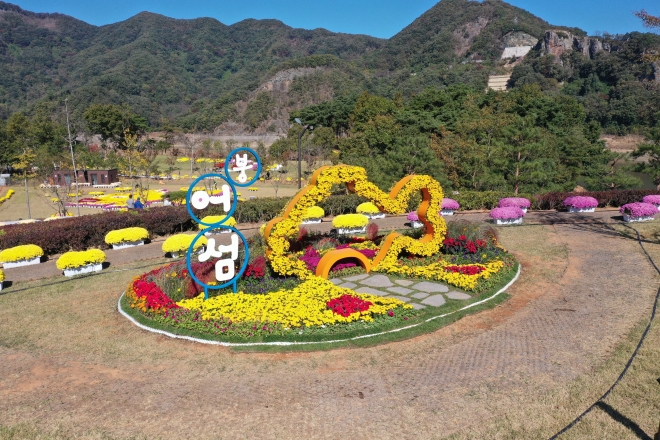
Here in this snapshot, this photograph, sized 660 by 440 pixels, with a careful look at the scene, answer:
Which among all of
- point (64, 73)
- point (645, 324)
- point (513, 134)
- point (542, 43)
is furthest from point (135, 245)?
point (64, 73)

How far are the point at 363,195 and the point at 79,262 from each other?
8.07 metres

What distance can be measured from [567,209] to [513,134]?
442 cm

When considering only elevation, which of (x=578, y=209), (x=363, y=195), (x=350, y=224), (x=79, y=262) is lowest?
(x=79, y=262)

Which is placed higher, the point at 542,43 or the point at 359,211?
the point at 542,43

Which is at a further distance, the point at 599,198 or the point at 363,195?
the point at 599,198

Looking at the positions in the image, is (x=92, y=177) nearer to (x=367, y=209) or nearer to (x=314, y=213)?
(x=314, y=213)

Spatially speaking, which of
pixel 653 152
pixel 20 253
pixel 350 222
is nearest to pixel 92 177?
pixel 20 253

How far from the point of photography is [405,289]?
10500mm

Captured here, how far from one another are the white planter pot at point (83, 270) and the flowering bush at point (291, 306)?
524 centimetres

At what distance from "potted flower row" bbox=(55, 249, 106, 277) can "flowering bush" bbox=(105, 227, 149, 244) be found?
2332 mm

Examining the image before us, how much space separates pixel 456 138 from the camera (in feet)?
88.7

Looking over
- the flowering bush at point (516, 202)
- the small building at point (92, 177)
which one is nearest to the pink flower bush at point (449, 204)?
the flowering bush at point (516, 202)

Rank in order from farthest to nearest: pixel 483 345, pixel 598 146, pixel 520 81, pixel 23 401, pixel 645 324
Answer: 1. pixel 520 81
2. pixel 598 146
3. pixel 645 324
4. pixel 483 345
5. pixel 23 401

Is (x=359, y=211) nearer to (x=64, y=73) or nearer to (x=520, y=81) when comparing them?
(x=520, y=81)
